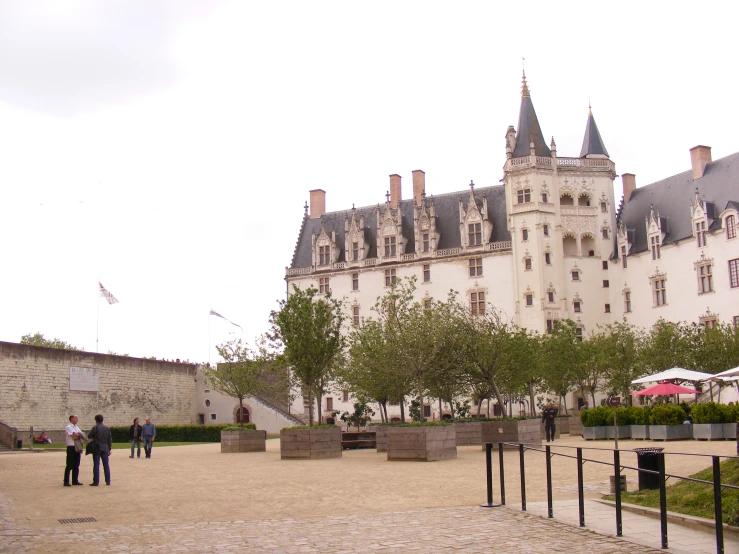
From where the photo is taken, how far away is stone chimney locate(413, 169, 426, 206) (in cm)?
5919

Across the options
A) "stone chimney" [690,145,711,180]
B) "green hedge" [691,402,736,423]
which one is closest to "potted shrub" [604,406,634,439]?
"green hedge" [691,402,736,423]

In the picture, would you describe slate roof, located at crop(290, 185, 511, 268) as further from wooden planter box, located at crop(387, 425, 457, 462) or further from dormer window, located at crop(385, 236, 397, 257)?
wooden planter box, located at crop(387, 425, 457, 462)

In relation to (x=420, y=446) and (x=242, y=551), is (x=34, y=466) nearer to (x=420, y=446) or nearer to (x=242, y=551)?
(x=420, y=446)

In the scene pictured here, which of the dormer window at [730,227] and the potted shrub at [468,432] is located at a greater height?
the dormer window at [730,227]

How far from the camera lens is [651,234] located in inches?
1955

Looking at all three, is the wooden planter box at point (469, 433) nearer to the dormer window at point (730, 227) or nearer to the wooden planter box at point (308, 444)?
the wooden planter box at point (308, 444)

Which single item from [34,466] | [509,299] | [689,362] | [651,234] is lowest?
[34,466]

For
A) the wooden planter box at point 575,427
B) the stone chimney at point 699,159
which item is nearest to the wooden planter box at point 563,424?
the wooden planter box at point 575,427

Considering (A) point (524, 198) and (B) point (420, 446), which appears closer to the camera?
(B) point (420, 446)

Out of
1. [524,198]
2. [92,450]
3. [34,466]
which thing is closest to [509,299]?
[524,198]

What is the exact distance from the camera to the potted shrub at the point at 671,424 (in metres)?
27.1

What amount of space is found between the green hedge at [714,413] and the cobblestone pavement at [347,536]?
17.3 metres

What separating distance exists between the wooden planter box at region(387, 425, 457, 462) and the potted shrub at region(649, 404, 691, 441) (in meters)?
8.79

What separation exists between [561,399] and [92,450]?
38236 mm
